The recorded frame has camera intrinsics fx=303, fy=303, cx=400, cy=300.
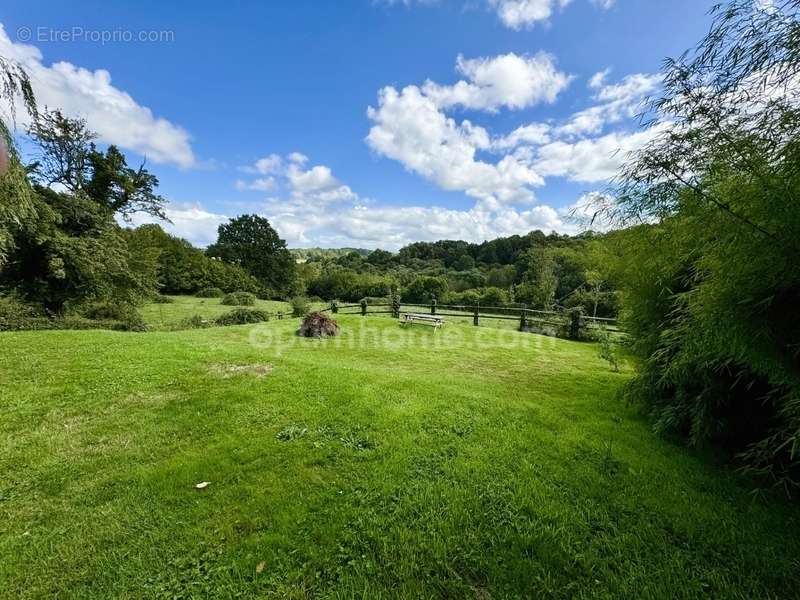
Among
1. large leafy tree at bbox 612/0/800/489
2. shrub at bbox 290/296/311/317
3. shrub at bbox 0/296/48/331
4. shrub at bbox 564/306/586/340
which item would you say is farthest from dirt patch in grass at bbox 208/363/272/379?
shrub at bbox 290/296/311/317

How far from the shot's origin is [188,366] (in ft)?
17.7

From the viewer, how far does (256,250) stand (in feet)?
115

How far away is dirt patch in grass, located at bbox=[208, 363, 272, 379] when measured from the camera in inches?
202

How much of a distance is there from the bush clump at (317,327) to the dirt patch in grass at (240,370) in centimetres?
432

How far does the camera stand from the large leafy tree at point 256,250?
34.4 m

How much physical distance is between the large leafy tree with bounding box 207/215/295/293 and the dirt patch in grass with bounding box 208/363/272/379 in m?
31.2

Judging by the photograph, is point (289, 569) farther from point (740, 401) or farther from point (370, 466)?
point (740, 401)

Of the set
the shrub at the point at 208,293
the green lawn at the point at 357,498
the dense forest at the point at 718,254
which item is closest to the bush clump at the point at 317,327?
the green lawn at the point at 357,498

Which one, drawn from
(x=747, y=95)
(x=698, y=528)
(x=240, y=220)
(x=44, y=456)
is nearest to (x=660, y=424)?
(x=698, y=528)

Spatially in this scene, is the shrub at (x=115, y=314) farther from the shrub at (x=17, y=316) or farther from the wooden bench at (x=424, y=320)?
the wooden bench at (x=424, y=320)

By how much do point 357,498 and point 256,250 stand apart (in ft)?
122

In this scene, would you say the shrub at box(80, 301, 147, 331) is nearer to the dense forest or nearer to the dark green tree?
the dark green tree

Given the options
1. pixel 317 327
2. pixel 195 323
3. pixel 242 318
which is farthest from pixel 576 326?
pixel 195 323

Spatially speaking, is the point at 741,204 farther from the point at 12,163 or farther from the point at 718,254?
the point at 12,163
